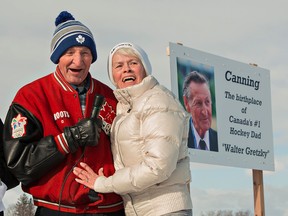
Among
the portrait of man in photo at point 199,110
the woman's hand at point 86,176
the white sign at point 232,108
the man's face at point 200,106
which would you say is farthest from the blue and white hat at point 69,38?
the man's face at point 200,106

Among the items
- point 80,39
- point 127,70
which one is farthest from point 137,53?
point 80,39

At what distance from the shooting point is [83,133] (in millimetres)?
3547

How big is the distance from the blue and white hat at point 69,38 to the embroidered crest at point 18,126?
0.38m

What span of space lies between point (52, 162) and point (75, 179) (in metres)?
0.14

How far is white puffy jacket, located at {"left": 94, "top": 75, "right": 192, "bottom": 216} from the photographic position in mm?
3451

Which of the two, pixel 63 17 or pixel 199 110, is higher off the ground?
pixel 199 110

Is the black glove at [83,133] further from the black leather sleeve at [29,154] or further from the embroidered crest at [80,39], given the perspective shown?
→ the embroidered crest at [80,39]

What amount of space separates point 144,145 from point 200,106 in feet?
13.7

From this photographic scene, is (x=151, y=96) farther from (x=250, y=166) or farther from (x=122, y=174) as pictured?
(x=250, y=166)

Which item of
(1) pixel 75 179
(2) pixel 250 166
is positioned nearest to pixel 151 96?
(1) pixel 75 179

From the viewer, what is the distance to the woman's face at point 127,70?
3676 mm

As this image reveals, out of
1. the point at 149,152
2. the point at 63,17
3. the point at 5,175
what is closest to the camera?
the point at 149,152

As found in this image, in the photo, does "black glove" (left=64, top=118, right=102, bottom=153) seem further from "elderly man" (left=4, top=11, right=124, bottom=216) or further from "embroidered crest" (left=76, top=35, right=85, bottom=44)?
"embroidered crest" (left=76, top=35, right=85, bottom=44)

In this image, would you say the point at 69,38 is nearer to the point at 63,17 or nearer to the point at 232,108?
the point at 63,17
